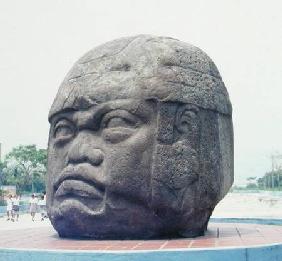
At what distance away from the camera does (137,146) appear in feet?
23.6

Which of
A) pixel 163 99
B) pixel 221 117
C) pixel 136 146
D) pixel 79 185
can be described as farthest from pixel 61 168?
pixel 221 117

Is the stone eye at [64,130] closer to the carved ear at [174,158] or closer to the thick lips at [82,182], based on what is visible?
the thick lips at [82,182]

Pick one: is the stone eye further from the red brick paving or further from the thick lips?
the red brick paving

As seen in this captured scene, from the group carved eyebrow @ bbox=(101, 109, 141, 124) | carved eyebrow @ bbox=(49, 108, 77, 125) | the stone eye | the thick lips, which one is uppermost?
carved eyebrow @ bbox=(49, 108, 77, 125)

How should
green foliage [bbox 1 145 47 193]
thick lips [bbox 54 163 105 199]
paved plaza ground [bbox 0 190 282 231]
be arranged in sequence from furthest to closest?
green foliage [bbox 1 145 47 193], paved plaza ground [bbox 0 190 282 231], thick lips [bbox 54 163 105 199]

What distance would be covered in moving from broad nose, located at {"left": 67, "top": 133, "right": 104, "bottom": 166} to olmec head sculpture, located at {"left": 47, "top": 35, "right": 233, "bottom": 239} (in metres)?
0.01

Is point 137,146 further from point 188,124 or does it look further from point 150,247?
point 150,247

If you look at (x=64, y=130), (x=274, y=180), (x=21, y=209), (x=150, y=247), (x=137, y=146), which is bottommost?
(x=21, y=209)

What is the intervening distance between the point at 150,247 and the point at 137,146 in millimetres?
1446

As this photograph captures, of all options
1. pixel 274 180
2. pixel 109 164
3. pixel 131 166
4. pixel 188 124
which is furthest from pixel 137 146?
pixel 274 180

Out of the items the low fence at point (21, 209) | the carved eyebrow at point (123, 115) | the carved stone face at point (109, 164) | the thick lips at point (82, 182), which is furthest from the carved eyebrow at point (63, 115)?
the low fence at point (21, 209)

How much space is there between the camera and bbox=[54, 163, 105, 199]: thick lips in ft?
23.7

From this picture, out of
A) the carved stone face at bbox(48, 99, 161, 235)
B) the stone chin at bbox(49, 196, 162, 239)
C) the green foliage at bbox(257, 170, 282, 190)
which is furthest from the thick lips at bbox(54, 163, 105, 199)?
the green foliage at bbox(257, 170, 282, 190)

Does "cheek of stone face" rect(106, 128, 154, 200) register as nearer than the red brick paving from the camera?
No
